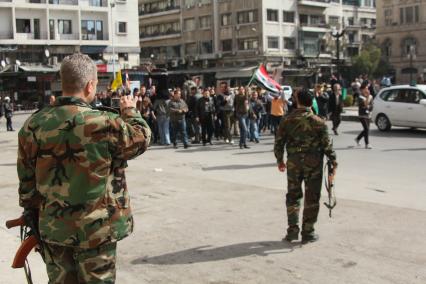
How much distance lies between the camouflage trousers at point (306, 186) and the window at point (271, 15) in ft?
196

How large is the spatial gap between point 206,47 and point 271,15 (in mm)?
9149

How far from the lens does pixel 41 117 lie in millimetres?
3236

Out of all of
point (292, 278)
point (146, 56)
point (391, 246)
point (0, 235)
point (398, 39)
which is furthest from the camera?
point (146, 56)

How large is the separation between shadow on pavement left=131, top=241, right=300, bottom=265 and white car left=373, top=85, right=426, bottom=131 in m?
13.4

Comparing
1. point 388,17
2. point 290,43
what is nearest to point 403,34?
point 388,17

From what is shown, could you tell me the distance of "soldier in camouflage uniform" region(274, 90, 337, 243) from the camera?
20.4 ft

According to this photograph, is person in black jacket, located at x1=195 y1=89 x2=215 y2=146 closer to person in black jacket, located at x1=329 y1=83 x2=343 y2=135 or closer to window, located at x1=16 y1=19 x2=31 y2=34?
person in black jacket, located at x1=329 y1=83 x2=343 y2=135

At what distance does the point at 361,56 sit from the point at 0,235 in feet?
205

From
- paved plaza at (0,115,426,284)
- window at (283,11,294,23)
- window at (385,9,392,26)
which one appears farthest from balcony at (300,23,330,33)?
paved plaza at (0,115,426,284)

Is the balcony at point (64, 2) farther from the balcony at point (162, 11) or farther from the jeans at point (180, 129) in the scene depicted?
the jeans at point (180, 129)

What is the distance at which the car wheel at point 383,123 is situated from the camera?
63.6 ft

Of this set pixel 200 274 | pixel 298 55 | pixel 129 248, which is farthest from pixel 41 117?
pixel 298 55

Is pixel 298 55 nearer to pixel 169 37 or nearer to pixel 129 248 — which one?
pixel 169 37

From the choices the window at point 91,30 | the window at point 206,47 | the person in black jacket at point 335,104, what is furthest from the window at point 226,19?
the person in black jacket at point 335,104
